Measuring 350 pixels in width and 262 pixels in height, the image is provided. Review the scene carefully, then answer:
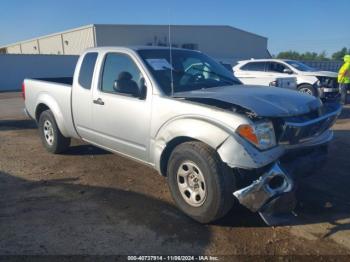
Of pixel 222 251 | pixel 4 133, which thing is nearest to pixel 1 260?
pixel 222 251

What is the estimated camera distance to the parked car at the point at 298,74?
13.1m

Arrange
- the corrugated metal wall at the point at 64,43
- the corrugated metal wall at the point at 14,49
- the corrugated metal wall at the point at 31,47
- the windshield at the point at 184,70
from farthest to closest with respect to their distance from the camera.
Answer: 1. the corrugated metal wall at the point at 14,49
2. the corrugated metal wall at the point at 31,47
3. the corrugated metal wall at the point at 64,43
4. the windshield at the point at 184,70

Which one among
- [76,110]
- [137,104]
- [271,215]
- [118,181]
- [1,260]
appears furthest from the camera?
[76,110]

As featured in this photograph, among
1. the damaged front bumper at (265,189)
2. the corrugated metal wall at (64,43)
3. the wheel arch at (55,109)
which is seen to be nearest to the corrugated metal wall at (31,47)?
the corrugated metal wall at (64,43)

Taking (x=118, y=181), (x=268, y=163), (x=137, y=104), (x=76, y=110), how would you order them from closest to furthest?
1. (x=268, y=163)
2. (x=137, y=104)
3. (x=118, y=181)
4. (x=76, y=110)

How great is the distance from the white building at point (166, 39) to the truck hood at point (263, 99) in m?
31.1

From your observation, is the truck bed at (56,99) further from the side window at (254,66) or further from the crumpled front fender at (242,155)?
the side window at (254,66)

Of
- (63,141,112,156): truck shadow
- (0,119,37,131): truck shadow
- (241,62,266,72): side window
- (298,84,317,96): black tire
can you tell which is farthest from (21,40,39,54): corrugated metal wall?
(63,141,112,156): truck shadow

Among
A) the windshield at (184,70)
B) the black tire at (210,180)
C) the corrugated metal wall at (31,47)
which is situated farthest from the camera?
the corrugated metal wall at (31,47)

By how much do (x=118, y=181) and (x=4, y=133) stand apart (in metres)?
5.15

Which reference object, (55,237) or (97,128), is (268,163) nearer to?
(55,237)

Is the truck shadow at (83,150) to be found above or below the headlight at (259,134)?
below

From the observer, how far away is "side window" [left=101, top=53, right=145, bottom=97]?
4.34 m

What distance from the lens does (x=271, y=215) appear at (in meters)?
3.58
